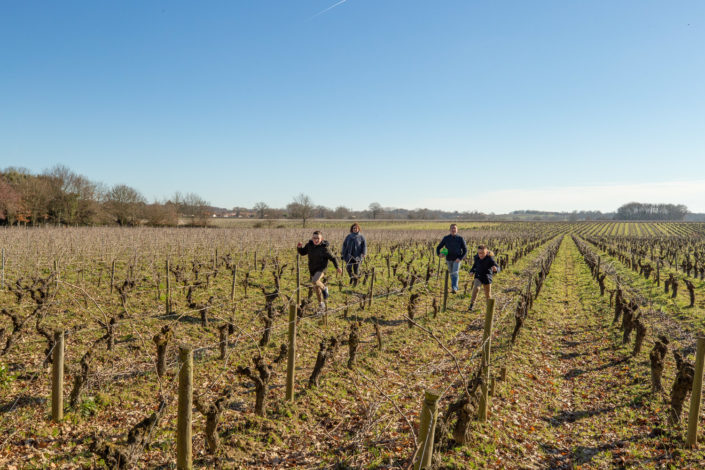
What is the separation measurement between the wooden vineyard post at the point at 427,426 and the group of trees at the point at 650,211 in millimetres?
162612

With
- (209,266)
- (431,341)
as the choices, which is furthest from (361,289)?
A: (209,266)

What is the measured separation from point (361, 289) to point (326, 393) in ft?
22.1

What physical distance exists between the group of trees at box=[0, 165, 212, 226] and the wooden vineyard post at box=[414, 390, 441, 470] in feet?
135

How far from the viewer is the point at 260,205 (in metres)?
74.5

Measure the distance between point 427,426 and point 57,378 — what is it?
381 cm

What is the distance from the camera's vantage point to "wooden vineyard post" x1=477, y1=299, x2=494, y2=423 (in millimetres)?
3910

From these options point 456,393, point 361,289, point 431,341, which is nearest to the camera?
point 456,393

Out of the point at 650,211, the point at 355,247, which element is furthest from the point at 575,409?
the point at 650,211

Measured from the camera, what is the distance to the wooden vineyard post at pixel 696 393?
364 cm

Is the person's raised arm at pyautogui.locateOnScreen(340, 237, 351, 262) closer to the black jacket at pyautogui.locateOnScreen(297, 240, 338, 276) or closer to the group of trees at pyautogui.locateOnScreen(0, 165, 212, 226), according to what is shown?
the black jacket at pyautogui.locateOnScreen(297, 240, 338, 276)

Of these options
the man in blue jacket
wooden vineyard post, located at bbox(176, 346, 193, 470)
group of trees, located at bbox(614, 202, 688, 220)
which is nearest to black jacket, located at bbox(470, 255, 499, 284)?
the man in blue jacket

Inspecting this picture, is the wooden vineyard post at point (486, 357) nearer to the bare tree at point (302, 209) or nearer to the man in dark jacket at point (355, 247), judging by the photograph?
the man in dark jacket at point (355, 247)

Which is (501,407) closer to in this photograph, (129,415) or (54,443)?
(129,415)

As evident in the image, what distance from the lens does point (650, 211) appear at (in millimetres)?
131125
